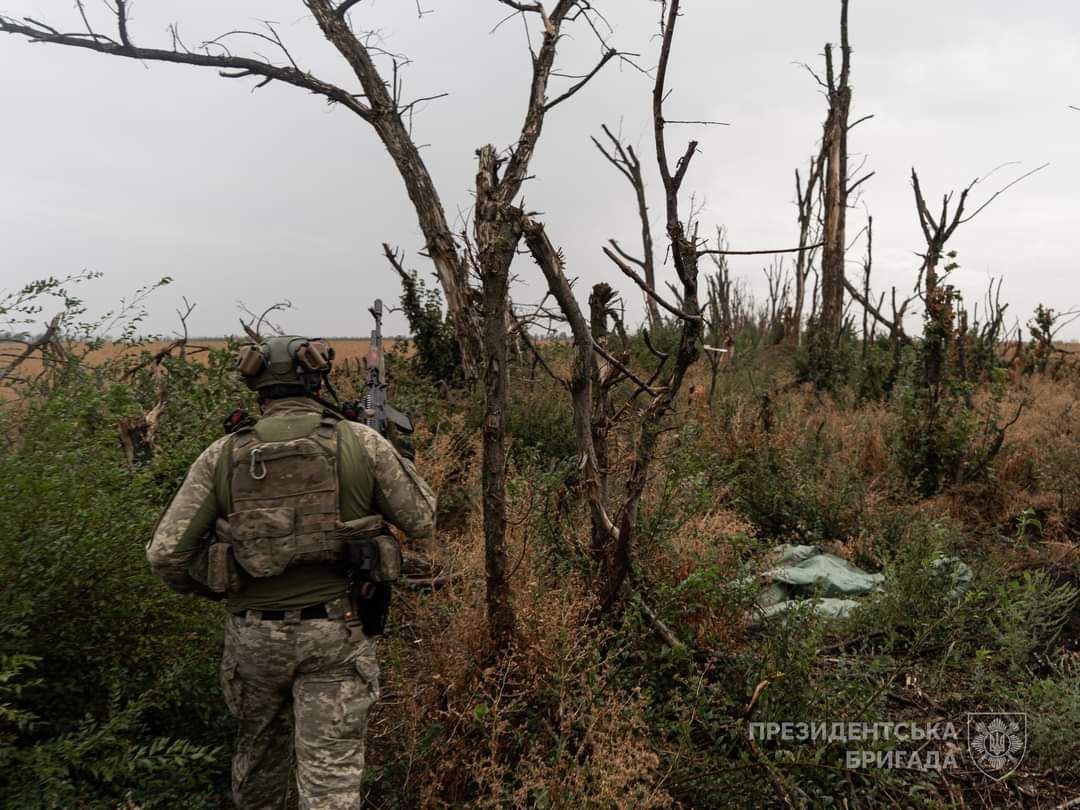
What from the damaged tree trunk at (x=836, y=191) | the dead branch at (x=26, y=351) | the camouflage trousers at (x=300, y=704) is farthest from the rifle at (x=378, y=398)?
the damaged tree trunk at (x=836, y=191)

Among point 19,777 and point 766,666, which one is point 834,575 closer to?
point 766,666

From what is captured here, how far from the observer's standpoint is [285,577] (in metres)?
2.42

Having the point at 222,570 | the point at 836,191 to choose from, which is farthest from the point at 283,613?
the point at 836,191

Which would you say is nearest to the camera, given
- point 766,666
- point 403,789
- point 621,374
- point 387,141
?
point 403,789

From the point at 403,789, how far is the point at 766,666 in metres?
1.55

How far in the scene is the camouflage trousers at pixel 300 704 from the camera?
2.28m

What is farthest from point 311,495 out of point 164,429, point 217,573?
point 164,429

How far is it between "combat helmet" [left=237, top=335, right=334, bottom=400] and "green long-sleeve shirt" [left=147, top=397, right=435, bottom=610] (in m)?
0.07

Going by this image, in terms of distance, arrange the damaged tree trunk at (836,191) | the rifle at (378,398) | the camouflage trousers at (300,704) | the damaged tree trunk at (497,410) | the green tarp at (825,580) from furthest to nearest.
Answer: the damaged tree trunk at (836,191)
the green tarp at (825,580)
the rifle at (378,398)
the damaged tree trunk at (497,410)
the camouflage trousers at (300,704)

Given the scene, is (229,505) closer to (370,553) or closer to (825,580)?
(370,553)

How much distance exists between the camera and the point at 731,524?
433cm

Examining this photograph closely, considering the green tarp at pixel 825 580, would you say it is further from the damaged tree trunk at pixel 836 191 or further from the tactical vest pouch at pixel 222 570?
the damaged tree trunk at pixel 836 191

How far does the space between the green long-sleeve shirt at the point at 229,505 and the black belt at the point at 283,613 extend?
0.02 m

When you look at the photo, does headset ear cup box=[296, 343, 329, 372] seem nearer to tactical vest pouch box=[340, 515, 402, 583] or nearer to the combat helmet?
the combat helmet
